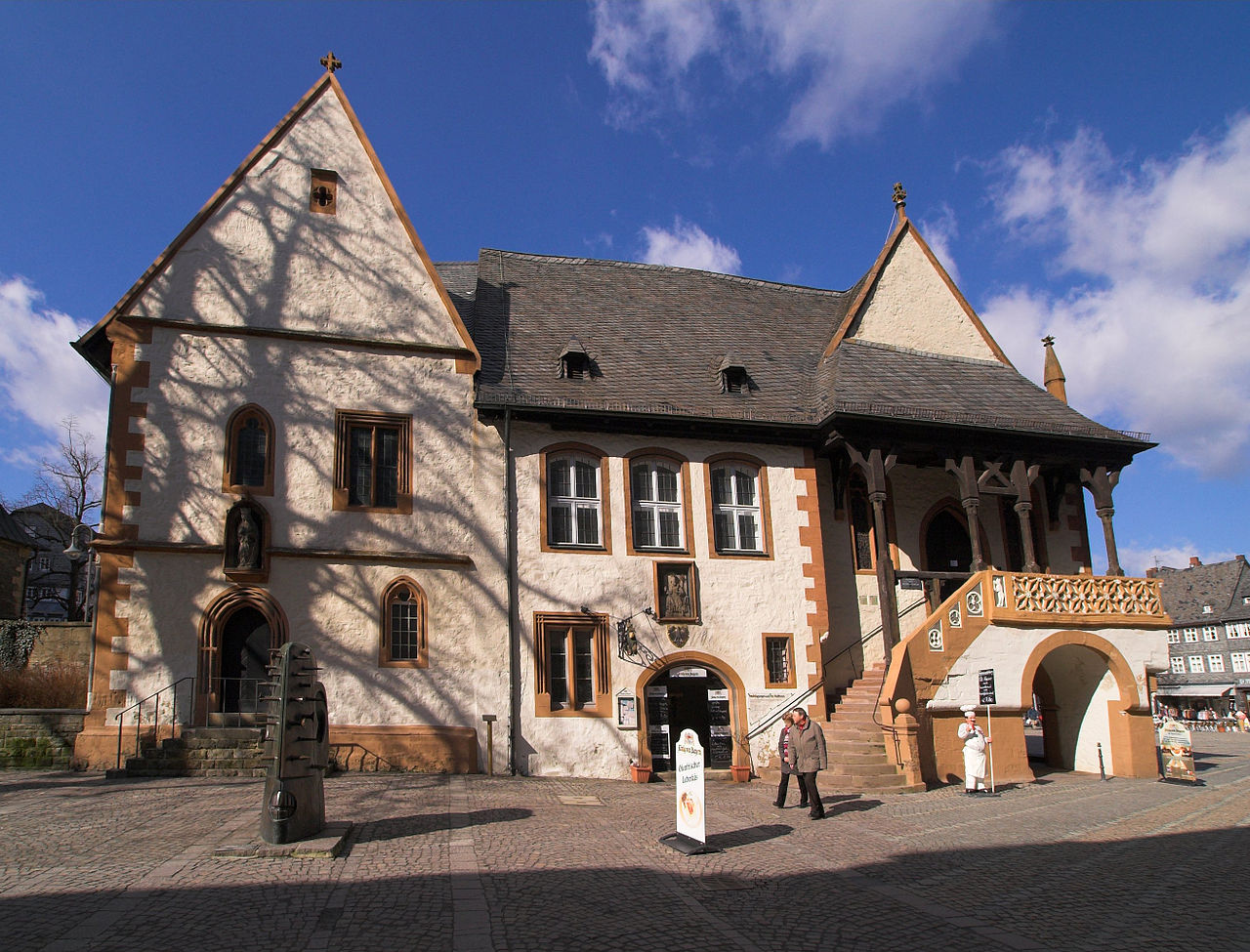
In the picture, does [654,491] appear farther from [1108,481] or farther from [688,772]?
[1108,481]

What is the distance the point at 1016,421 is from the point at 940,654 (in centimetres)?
607

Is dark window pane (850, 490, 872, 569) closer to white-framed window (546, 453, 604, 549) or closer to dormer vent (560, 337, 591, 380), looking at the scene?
white-framed window (546, 453, 604, 549)

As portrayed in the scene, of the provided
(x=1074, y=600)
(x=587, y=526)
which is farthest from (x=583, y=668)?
(x=1074, y=600)

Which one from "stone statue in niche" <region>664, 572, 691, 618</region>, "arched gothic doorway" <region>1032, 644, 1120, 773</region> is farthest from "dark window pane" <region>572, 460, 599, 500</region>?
"arched gothic doorway" <region>1032, 644, 1120, 773</region>

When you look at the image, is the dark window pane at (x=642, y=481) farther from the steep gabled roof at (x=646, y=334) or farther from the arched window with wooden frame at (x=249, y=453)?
the arched window with wooden frame at (x=249, y=453)

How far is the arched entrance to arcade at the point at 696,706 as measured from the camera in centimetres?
1775

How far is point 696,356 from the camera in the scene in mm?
21344

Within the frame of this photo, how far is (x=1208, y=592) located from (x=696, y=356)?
64700mm

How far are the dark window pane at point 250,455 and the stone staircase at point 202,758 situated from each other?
4.50m

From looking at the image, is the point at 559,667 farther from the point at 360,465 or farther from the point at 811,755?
the point at 811,755

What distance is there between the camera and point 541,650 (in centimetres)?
1725

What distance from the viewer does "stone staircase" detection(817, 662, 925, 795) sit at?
609 inches

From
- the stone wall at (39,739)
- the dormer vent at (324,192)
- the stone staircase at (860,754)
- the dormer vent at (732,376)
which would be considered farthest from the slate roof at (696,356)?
the stone wall at (39,739)

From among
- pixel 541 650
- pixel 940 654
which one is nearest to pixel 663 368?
pixel 541 650
